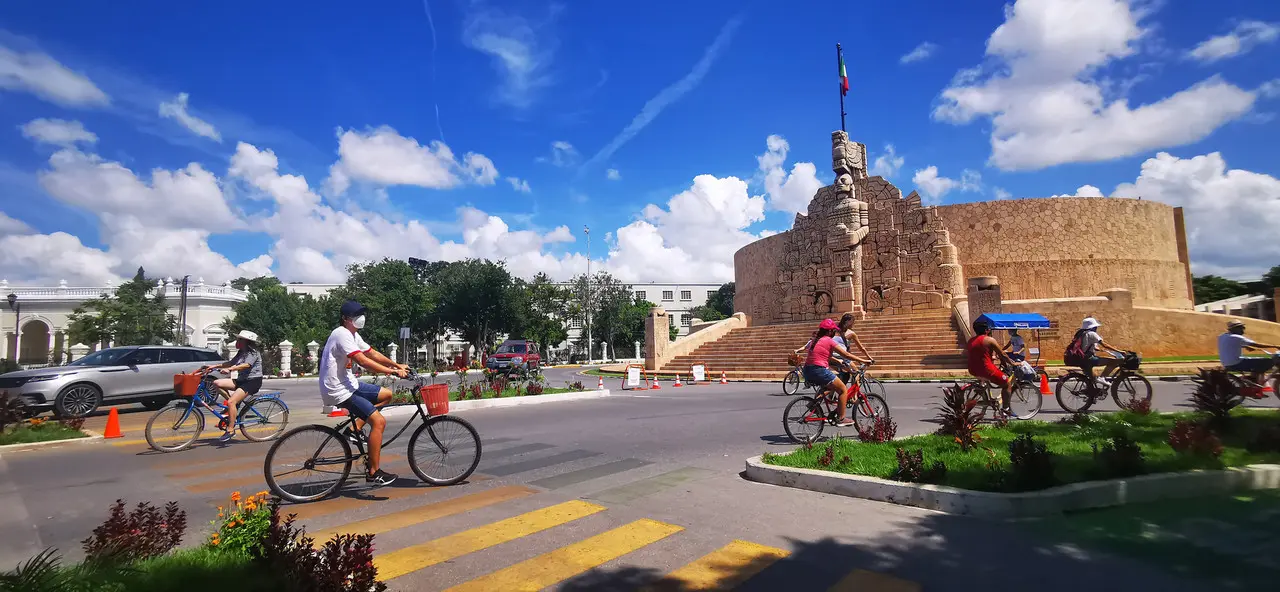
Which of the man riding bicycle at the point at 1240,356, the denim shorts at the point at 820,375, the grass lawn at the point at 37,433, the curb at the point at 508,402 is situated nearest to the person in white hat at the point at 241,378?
the grass lawn at the point at 37,433

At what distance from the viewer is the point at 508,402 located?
1488cm

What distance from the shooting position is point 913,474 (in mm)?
5766

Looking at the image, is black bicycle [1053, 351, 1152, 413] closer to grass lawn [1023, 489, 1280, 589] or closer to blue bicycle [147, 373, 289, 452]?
grass lawn [1023, 489, 1280, 589]

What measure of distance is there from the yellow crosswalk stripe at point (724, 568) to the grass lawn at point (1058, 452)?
215cm

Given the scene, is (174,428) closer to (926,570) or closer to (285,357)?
(926,570)

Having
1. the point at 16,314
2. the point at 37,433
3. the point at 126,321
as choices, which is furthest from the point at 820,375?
the point at 126,321

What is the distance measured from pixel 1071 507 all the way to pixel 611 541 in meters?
3.82

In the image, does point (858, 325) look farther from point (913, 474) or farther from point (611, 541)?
point (611, 541)

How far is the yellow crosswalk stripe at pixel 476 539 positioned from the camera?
4.23 meters

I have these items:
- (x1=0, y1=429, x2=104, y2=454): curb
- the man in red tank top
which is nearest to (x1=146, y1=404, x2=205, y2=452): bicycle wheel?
(x1=0, y1=429, x2=104, y2=454): curb

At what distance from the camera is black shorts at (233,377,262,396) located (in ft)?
30.7

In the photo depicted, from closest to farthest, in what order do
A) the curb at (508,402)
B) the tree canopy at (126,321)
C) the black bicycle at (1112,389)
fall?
the black bicycle at (1112,389), the curb at (508,402), the tree canopy at (126,321)

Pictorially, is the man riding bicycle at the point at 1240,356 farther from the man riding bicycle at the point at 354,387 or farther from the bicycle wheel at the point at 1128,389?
the man riding bicycle at the point at 354,387

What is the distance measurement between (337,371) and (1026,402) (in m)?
10.2
